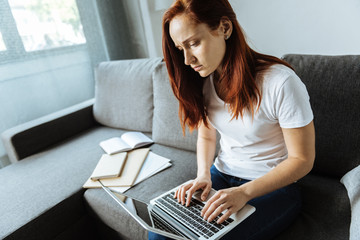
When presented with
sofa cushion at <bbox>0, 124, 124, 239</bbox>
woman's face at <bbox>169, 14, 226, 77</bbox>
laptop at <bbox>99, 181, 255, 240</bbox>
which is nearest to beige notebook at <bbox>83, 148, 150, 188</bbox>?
sofa cushion at <bbox>0, 124, 124, 239</bbox>

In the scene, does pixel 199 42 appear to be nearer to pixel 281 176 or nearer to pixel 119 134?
pixel 281 176

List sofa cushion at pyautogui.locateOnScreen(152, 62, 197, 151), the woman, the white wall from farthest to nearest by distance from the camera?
sofa cushion at pyautogui.locateOnScreen(152, 62, 197, 151)
the white wall
the woman

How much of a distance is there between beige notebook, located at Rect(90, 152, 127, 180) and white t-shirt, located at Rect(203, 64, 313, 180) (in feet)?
1.77

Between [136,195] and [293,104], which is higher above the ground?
[293,104]

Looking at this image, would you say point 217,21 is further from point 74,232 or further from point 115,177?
point 74,232

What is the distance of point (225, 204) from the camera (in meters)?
0.77

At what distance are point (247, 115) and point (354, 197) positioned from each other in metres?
0.42

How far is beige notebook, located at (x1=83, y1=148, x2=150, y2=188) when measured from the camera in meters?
1.26

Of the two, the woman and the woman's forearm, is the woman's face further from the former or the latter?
the woman's forearm

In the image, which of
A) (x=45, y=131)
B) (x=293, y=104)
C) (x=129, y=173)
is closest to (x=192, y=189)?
(x=293, y=104)

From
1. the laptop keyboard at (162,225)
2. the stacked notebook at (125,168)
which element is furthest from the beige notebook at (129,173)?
the laptop keyboard at (162,225)

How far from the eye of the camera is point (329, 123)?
101 centimetres

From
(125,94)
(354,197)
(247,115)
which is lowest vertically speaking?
(354,197)

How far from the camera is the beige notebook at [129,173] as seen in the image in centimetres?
126
